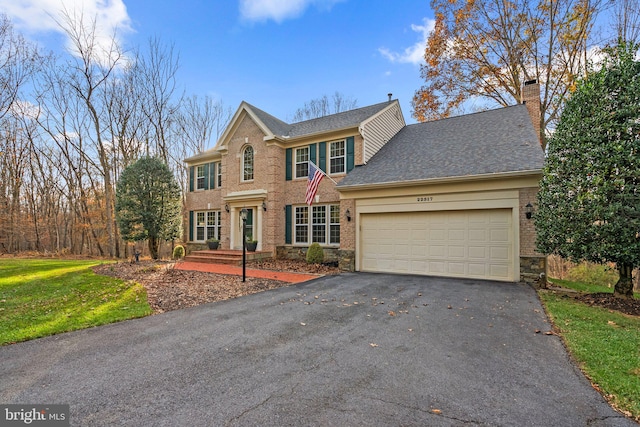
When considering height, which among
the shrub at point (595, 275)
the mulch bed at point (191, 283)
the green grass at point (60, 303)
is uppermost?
the green grass at point (60, 303)

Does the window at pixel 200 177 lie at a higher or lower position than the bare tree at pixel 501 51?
lower

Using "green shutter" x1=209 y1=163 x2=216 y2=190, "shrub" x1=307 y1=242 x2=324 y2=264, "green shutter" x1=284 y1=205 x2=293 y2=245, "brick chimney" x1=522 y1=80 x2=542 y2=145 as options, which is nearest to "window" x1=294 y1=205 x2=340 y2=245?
"green shutter" x1=284 y1=205 x2=293 y2=245

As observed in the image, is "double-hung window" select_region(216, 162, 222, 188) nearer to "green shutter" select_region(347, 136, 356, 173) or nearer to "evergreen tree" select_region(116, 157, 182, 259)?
"evergreen tree" select_region(116, 157, 182, 259)

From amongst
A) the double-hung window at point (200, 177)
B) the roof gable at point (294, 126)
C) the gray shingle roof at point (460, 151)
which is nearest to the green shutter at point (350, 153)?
the gray shingle roof at point (460, 151)

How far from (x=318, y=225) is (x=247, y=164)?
520 cm

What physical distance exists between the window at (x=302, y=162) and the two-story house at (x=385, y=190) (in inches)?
2.1

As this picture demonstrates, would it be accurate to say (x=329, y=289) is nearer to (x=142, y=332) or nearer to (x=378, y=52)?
(x=142, y=332)

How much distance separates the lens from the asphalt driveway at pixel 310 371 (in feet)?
8.68

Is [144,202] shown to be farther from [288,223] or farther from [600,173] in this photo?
[600,173]

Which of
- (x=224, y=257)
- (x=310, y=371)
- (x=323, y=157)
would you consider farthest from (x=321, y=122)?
(x=310, y=371)

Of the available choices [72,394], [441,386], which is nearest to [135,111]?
[72,394]

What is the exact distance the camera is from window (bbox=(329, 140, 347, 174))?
13195mm

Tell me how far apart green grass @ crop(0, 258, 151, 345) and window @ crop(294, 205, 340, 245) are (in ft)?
23.3

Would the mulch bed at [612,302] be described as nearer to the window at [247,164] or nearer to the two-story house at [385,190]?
the two-story house at [385,190]
